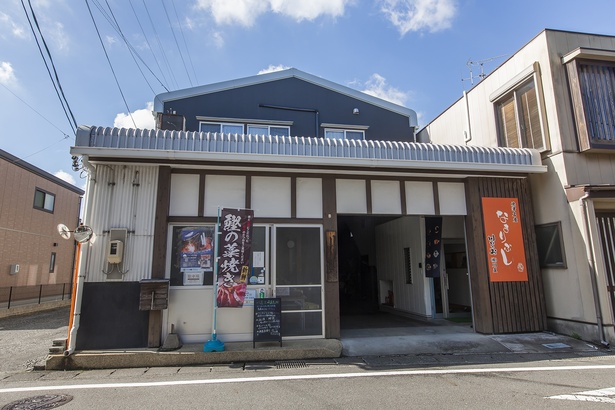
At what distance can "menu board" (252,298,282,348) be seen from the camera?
6.61 metres

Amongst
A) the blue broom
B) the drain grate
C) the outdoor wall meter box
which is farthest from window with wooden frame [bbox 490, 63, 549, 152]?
the outdoor wall meter box

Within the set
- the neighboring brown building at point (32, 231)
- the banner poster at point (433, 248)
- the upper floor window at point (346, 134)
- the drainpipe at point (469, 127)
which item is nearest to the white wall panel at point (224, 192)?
the banner poster at point (433, 248)

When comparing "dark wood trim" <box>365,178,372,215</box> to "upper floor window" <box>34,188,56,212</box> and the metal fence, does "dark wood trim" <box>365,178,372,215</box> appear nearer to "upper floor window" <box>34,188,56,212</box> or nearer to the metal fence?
the metal fence

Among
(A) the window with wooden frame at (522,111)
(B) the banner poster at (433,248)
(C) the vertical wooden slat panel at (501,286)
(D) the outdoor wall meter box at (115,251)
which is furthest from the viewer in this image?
(B) the banner poster at (433,248)

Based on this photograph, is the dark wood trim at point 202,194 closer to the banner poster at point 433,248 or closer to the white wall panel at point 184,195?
the white wall panel at point 184,195

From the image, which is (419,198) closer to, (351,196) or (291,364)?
(351,196)

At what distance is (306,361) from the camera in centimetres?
621

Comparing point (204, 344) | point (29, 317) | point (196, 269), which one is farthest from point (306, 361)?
point (29, 317)

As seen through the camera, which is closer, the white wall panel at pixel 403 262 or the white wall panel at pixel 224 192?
the white wall panel at pixel 224 192

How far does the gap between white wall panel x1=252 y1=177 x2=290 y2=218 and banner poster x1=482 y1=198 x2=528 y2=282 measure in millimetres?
4556

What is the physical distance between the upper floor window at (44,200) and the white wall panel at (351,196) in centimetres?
1545

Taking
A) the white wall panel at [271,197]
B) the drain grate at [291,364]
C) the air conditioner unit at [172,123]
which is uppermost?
the air conditioner unit at [172,123]

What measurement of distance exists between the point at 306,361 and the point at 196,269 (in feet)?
8.92

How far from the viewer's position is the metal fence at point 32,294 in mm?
13633
